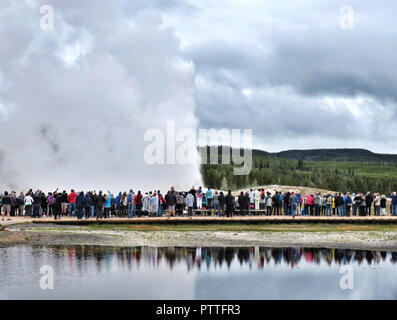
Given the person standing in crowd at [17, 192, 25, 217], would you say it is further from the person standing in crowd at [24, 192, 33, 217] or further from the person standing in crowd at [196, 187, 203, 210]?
the person standing in crowd at [196, 187, 203, 210]

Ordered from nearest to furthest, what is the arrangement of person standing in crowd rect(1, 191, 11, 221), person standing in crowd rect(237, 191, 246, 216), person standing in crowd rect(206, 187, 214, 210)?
person standing in crowd rect(1, 191, 11, 221)
person standing in crowd rect(237, 191, 246, 216)
person standing in crowd rect(206, 187, 214, 210)

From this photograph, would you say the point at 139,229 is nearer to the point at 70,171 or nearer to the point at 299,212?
the point at 299,212

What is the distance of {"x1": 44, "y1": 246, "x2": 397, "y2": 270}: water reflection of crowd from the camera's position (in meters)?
22.2

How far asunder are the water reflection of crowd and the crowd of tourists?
26.1ft

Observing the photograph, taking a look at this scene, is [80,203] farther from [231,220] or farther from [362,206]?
[362,206]

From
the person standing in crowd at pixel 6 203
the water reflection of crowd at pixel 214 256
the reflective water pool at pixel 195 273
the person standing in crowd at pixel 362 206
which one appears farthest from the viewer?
the person standing in crowd at pixel 362 206

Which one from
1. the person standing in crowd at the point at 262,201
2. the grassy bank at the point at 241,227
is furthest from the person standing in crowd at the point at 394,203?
the person standing in crowd at the point at 262,201

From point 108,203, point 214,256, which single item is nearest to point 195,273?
point 214,256

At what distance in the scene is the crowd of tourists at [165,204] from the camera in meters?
33.5

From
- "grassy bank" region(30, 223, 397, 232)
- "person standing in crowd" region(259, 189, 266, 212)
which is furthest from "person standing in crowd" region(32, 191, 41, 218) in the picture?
"person standing in crowd" region(259, 189, 266, 212)

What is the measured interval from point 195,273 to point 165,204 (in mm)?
15291

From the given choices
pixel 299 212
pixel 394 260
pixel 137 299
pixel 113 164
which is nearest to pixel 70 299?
pixel 137 299

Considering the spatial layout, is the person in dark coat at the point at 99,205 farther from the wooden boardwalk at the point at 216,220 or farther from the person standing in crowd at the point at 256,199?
the person standing in crowd at the point at 256,199

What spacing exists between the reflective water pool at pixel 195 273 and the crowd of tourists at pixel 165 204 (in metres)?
7.99
